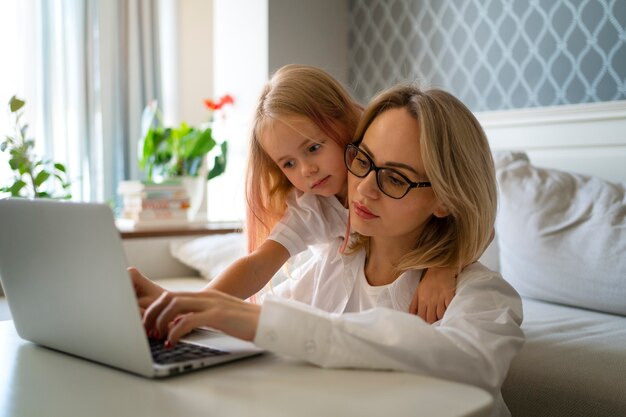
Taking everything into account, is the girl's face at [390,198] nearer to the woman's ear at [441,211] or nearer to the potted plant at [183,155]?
the woman's ear at [441,211]

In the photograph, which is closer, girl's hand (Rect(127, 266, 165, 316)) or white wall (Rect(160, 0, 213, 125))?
girl's hand (Rect(127, 266, 165, 316))

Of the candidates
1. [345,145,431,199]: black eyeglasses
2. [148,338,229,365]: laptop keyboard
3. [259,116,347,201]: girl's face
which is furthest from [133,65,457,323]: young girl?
[148,338,229,365]: laptop keyboard

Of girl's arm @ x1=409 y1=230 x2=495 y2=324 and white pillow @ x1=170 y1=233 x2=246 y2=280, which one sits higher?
girl's arm @ x1=409 y1=230 x2=495 y2=324

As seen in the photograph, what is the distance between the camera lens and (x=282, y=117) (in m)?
1.41

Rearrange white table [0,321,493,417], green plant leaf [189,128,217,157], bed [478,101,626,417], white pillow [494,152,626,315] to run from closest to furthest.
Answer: white table [0,321,493,417] → bed [478,101,626,417] → white pillow [494,152,626,315] → green plant leaf [189,128,217,157]

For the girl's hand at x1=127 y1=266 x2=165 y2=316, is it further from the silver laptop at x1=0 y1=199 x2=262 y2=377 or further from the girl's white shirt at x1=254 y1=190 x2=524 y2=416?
the girl's white shirt at x1=254 y1=190 x2=524 y2=416

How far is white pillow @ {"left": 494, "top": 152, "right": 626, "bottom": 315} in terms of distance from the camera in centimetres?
178

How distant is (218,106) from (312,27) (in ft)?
1.98

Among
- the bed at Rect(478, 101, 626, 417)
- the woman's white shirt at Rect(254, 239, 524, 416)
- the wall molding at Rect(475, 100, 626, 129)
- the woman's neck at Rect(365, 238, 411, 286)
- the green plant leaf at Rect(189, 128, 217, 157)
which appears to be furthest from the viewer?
the green plant leaf at Rect(189, 128, 217, 157)

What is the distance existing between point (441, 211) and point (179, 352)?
507 millimetres

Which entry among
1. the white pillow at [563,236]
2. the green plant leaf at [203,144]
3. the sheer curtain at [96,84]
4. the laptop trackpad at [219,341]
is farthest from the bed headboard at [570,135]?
the sheer curtain at [96,84]

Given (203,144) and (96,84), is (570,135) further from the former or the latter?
(96,84)

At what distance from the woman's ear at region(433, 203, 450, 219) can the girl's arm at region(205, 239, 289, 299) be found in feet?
1.26

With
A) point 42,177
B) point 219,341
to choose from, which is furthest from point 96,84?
point 219,341
